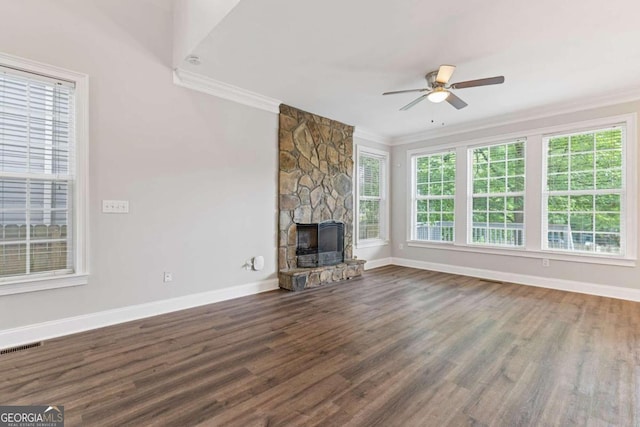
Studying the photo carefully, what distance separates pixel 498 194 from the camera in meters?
5.12

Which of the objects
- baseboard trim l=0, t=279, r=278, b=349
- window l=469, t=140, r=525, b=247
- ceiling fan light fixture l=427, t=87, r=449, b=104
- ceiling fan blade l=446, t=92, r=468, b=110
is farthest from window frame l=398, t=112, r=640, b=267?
baseboard trim l=0, t=279, r=278, b=349

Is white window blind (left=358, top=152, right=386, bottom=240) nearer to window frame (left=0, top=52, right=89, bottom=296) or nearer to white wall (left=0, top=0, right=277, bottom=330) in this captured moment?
white wall (left=0, top=0, right=277, bottom=330)

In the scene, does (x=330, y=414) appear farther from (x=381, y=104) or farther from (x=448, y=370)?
(x=381, y=104)

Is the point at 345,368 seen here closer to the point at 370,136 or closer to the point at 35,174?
the point at 35,174

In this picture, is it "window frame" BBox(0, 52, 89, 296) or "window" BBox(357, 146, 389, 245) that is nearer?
"window frame" BBox(0, 52, 89, 296)

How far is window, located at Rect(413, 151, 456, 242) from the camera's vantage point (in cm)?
576

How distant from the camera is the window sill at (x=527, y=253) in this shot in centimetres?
407

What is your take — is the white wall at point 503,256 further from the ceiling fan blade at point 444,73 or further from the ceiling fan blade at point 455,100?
the ceiling fan blade at point 444,73

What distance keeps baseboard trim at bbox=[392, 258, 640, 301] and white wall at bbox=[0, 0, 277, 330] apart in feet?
12.5

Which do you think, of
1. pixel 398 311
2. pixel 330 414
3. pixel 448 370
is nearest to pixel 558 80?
pixel 398 311

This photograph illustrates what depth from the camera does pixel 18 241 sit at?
8.50ft

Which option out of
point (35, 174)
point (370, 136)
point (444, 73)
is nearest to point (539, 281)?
point (444, 73)

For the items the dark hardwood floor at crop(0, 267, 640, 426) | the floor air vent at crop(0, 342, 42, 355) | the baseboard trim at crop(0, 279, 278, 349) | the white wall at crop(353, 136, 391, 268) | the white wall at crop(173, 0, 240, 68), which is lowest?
the dark hardwood floor at crop(0, 267, 640, 426)

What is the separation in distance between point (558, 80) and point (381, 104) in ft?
7.23
